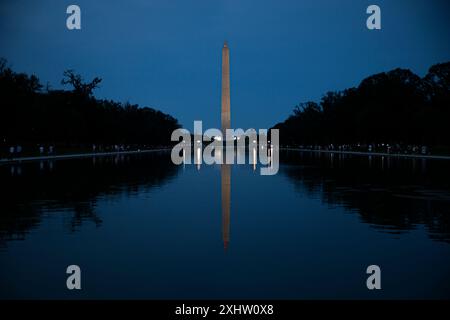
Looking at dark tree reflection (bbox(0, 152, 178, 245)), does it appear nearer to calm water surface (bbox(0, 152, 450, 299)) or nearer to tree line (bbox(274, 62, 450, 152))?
calm water surface (bbox(0, 152, 450, 299))

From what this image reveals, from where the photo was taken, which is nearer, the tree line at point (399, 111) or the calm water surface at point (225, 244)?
the calm water surface at point (225, 244)

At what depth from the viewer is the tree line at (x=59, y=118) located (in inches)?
1827

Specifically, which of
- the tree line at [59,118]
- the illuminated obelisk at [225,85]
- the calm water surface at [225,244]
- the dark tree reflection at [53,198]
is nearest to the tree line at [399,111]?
the illuminated obelisk at [225,85]

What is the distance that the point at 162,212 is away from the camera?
1368 centimetres

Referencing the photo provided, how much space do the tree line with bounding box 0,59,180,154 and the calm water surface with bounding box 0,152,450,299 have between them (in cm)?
3132

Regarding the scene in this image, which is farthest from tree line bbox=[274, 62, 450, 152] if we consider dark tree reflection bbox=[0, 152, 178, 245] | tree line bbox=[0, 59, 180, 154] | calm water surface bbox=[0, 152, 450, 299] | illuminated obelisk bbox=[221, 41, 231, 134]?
calm water surface bbox=[0, 152, 450, 299]

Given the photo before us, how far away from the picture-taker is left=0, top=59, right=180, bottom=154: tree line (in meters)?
46.4

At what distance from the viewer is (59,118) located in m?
62.3

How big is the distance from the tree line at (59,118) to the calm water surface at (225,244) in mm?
31324

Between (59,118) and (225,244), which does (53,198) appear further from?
(59,118)

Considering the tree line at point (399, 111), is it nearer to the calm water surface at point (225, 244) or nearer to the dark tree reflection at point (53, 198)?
the dark tree reflection at point (53, 198)
